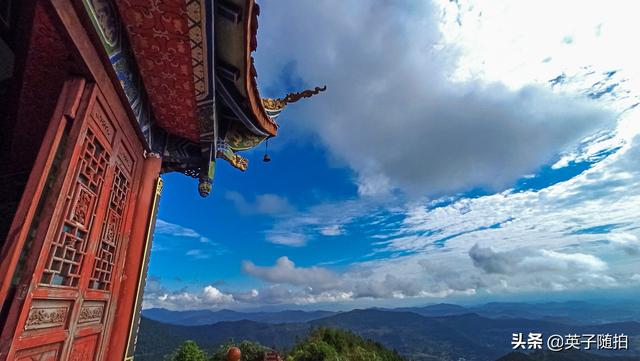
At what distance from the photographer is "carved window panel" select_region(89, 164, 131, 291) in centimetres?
520

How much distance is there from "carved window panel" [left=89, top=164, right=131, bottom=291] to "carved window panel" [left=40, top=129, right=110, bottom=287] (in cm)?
55

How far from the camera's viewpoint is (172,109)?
6.50 meters

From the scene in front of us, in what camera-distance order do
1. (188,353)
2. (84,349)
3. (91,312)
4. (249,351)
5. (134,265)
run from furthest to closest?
1. (249,351)
2. (188,353)
3. (134,265)
4. (91,312)
5. (84,349)

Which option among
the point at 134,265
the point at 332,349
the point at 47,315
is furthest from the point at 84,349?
the point at 332,349

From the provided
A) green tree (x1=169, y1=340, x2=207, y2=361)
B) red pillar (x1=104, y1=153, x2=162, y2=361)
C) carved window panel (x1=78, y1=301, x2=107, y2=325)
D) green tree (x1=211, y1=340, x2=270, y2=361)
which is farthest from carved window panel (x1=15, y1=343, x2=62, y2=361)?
green tree (x1=211, y1=340, x2=270, y2=361)

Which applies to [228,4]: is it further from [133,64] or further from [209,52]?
[133,64]

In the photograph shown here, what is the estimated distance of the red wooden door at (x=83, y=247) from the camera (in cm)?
361

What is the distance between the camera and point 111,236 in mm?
5586

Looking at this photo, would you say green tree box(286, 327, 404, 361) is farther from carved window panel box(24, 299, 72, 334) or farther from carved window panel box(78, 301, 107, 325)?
carved window panel box(24, 299, 72, 334)

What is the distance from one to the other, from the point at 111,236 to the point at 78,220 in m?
1.31

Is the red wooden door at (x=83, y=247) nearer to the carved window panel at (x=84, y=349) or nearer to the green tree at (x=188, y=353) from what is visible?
the carved window panel at (x=84, y=349)

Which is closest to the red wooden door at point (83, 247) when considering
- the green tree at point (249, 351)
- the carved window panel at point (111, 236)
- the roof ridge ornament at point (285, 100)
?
the carved window panel at point (111, 236)

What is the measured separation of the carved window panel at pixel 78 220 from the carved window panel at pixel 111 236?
553 mm

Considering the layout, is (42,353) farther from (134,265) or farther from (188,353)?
(188,353)
